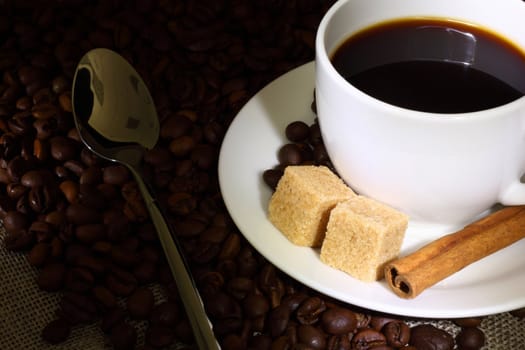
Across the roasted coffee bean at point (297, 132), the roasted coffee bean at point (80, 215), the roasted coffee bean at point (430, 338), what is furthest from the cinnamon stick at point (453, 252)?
the roasted coffee bean at point (80, 215)

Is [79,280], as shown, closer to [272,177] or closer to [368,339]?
[272,177]

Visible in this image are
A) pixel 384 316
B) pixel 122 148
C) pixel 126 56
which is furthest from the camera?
pixel 126 56

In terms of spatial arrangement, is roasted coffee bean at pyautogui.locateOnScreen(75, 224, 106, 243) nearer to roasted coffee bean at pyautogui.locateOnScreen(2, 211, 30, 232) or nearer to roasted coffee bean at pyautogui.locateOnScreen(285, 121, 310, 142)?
roasted coffee bean at pyautogui.locateOnScreen(2, 211, 30, 232)

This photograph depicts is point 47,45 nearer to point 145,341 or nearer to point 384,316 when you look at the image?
point 145,341

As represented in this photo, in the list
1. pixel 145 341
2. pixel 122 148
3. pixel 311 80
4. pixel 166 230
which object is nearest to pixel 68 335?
pixel 145 341

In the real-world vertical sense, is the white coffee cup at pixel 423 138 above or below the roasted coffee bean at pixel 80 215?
above

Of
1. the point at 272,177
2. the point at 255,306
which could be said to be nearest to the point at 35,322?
the point at 255,306

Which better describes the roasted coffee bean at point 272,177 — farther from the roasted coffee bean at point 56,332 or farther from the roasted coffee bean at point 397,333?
the roasted coffee bean at point 56,332
